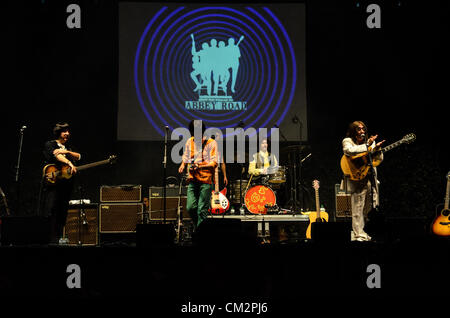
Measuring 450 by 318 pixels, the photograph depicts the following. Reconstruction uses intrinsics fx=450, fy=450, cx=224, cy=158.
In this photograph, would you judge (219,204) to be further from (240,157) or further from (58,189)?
(58,189)

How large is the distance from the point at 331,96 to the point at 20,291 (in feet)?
25.0

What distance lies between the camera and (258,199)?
816 cm

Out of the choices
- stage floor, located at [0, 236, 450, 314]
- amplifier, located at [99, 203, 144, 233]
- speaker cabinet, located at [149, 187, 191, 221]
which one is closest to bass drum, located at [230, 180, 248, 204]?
speaker cabinet, located at [149, 187, 191, 221]

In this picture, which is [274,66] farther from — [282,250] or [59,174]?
[282,250]

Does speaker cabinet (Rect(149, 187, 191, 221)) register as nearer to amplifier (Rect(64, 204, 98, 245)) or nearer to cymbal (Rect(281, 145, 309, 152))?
amplifier (Rect(64, 204, 98, 245))

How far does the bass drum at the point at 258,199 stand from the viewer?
8.16m

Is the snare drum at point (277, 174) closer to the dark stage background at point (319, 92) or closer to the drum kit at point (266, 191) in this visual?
the drum kit at point (266, 191)

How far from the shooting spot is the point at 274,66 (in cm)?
927

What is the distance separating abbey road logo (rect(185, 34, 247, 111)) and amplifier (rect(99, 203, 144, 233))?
2.32 meters

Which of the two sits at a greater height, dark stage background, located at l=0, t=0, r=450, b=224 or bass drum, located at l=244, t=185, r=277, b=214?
dark stage background, located at l=0, t=0, r=450, b=224

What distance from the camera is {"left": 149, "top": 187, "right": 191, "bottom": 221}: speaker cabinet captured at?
838 cm

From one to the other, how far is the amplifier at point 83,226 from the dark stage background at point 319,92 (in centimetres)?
120

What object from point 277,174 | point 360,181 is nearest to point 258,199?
point 277,174
